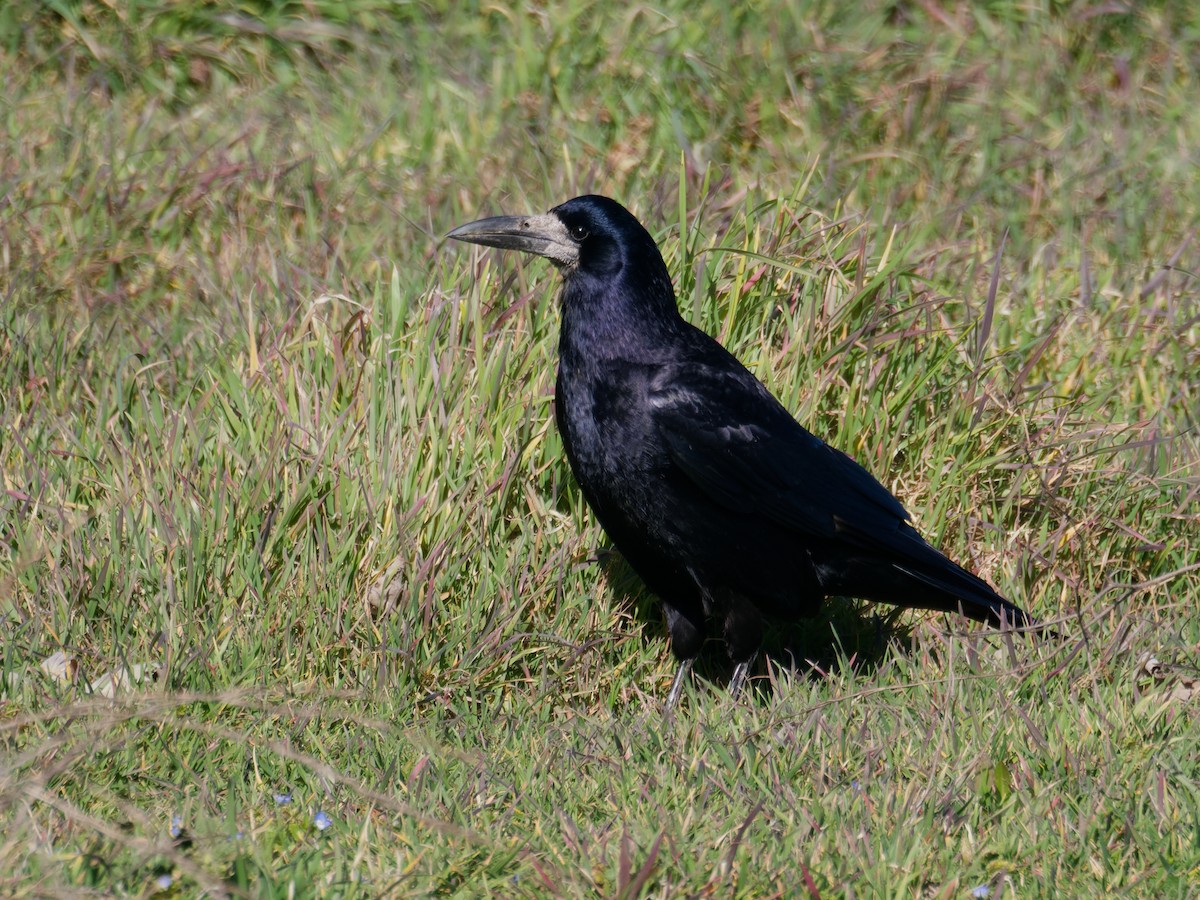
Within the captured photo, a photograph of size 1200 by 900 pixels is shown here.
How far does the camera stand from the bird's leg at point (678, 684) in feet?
11.4

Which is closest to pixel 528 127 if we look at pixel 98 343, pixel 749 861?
pixel 98 343

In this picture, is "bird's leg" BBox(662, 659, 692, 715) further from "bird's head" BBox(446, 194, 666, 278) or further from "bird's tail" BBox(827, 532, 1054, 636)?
"bird's head" BBox(446, 194, 666, 278)

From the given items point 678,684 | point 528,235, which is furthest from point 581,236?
point 678,684

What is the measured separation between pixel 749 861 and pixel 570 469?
5.22ft

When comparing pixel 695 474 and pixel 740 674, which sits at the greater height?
pixel 695 474

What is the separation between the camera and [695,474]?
3.63 meters

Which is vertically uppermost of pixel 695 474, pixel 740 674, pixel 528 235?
pixel 528 235

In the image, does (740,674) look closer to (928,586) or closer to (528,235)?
(928,586)

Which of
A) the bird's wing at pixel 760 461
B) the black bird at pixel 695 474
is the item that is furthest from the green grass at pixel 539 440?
the bird's wing at pixel 760 461

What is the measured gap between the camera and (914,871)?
2525mm

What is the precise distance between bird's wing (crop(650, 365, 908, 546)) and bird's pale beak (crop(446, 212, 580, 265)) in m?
0.46

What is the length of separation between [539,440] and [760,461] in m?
0.63

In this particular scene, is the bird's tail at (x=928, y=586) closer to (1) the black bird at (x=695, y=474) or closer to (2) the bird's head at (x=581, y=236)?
(1) the black bird at (x=695, y=474)

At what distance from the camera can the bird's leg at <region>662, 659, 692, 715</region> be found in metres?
3.47
